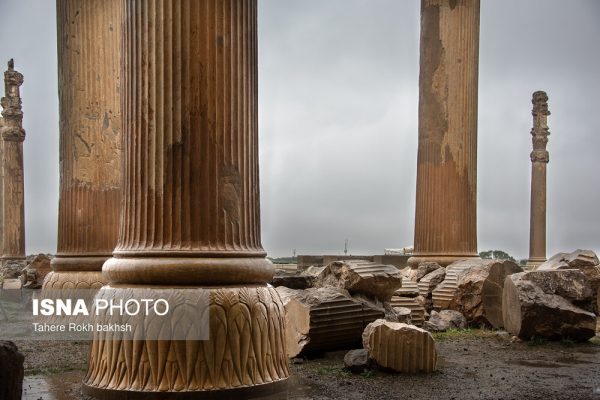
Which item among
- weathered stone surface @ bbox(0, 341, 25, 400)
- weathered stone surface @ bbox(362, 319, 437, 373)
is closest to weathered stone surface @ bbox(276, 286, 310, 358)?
weathered stone surface @ bbox(362, 319, 437, 373)

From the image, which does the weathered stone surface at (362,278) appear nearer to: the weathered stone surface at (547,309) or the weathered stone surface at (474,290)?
the weathered stone surface at (547,309)

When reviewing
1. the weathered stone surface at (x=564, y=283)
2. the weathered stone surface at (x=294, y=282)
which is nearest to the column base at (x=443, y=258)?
the weathered stone surface at (x=564, y=283)

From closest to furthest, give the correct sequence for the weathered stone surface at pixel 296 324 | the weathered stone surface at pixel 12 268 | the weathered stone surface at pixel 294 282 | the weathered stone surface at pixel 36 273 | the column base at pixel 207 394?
the column base at pixel 207 394 < the weathered stone surface at pixel 296 324 < the weathered stone surface at pixel 294 282 < the weathered stone surface at pixel 36 273 < the weathered stone surface at pixel 12 268

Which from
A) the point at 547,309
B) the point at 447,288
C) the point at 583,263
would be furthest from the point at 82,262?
the point at 583,263

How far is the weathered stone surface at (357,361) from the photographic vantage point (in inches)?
271

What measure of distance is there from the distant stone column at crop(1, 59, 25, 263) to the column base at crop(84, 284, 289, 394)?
1760 cm

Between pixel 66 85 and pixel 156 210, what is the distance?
16.9 ft

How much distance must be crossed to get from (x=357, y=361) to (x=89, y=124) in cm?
477

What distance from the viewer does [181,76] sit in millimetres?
5090

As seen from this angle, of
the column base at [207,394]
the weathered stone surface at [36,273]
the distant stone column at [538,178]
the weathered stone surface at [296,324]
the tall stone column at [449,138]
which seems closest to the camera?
the column base at [207,394]

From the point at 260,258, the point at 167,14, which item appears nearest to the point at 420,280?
the point at 260,258

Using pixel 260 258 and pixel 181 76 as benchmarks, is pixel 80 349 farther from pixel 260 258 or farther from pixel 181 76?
pixel 181 76

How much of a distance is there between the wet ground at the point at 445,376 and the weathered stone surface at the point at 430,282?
3.02 m

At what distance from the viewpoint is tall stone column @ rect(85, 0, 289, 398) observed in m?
4.91
